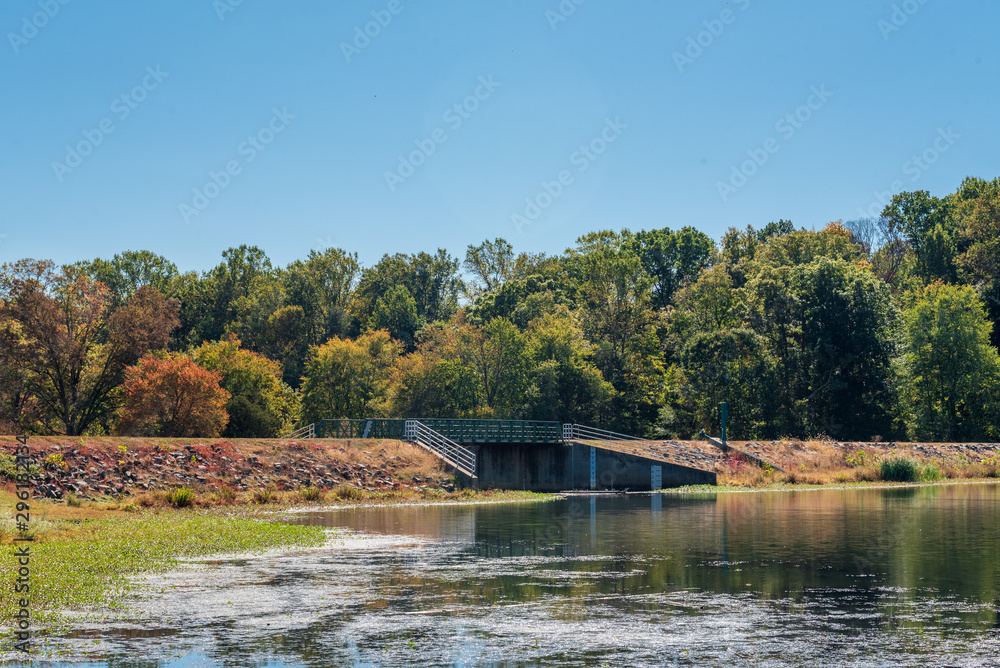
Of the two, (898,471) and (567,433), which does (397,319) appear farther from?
(898,471)

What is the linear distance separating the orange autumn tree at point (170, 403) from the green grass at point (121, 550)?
32427 mm

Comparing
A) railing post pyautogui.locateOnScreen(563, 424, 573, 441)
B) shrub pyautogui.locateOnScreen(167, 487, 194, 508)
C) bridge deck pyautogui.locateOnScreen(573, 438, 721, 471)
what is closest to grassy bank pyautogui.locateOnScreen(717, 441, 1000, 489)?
bridge deck pyautogui.locateOnScreen(573, 438, 721, 471)

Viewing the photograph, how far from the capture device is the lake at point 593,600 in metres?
15.7

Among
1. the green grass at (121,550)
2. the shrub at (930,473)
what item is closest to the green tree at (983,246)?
the shrub at (930,473)

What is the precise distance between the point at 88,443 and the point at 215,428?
2476cm

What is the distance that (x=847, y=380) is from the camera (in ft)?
301

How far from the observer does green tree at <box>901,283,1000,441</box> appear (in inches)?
3612

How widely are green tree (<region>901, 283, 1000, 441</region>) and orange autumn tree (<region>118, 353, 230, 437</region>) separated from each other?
200 feet

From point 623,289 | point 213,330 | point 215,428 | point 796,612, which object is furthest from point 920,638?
point 213,330

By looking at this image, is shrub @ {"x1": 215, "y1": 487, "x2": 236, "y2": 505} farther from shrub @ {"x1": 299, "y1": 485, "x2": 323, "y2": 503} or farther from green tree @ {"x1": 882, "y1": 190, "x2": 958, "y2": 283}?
green tree @ {"x1": 882, "y1": 190, "x2": 958, "y2": 283}

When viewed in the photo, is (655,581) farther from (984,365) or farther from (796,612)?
(984,365)

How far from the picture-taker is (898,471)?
70.1m

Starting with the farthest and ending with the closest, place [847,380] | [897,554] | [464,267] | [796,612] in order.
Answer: [464,267]
[847,380]
[897,554]
[796,612]

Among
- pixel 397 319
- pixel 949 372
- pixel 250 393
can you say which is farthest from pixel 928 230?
pixel 250 393
